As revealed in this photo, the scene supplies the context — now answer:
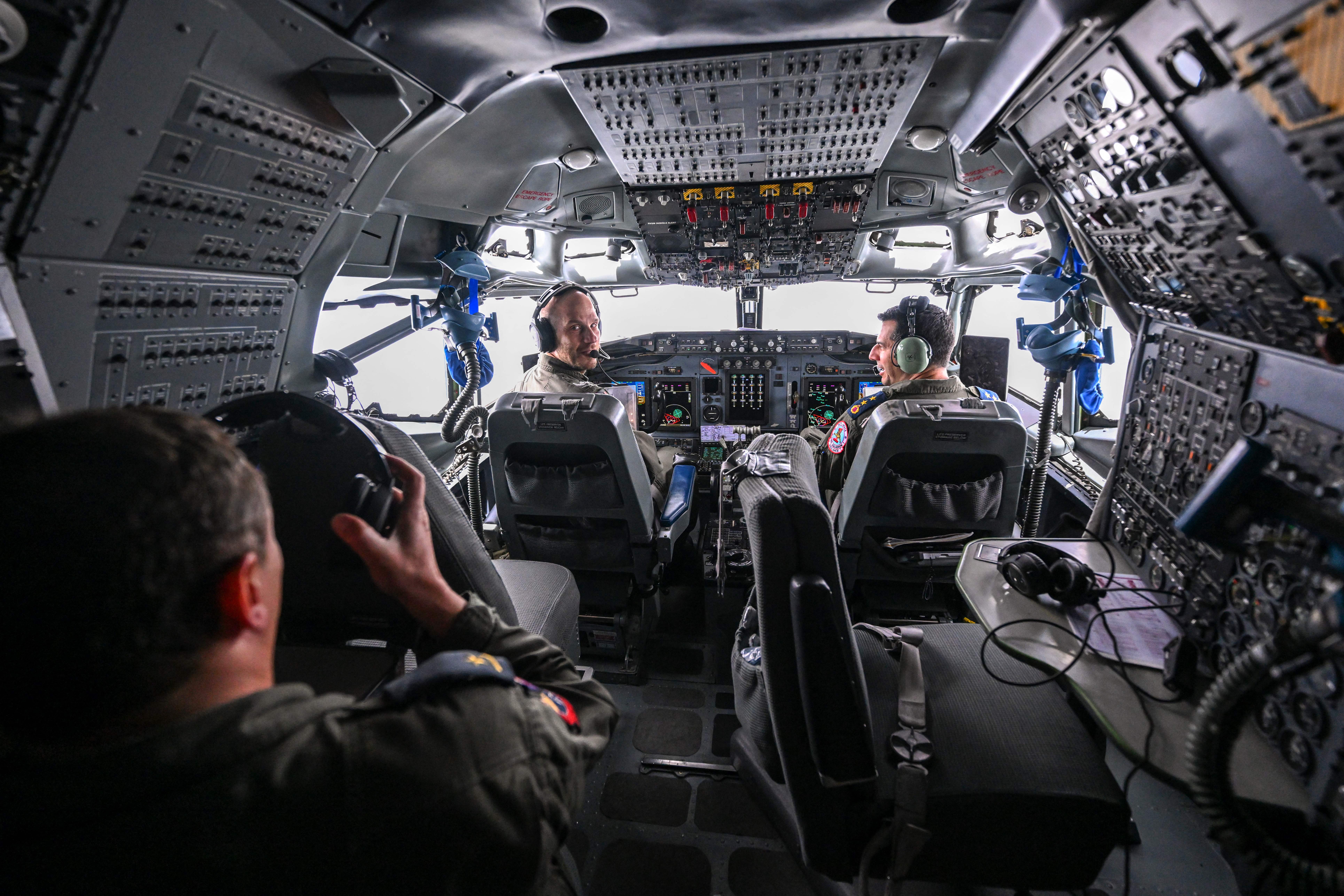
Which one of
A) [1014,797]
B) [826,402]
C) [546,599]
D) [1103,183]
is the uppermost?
[1103,183]

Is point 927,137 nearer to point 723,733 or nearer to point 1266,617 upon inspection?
point 1266,617

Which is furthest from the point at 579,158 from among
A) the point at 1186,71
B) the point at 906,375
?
the point at 1186,71

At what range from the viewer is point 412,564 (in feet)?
2.73

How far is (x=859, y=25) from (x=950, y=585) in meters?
2.09

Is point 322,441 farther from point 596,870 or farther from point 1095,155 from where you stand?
point 1095,155

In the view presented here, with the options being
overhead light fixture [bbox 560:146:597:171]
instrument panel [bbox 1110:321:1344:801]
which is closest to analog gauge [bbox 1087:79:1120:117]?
instrument panel [bbox 1110:321:1344:801]

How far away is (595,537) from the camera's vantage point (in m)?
2.45

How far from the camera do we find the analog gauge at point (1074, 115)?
1.22 m

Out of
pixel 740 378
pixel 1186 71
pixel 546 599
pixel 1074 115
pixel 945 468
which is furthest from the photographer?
pixel 740 378

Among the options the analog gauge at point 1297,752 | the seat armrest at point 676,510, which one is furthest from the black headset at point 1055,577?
the seat armrest at point 676,510

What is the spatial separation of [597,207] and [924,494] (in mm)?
2746

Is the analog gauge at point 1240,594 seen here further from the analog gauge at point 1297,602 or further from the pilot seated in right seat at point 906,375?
the pilot seated in right seat at point 906,375

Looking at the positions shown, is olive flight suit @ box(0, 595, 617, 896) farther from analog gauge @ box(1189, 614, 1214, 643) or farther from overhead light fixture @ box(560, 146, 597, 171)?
overhead light fixture @ box(560, 146, 597, 171)

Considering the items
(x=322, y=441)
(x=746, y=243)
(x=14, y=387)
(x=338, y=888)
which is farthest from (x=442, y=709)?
(x=746, y=243)
